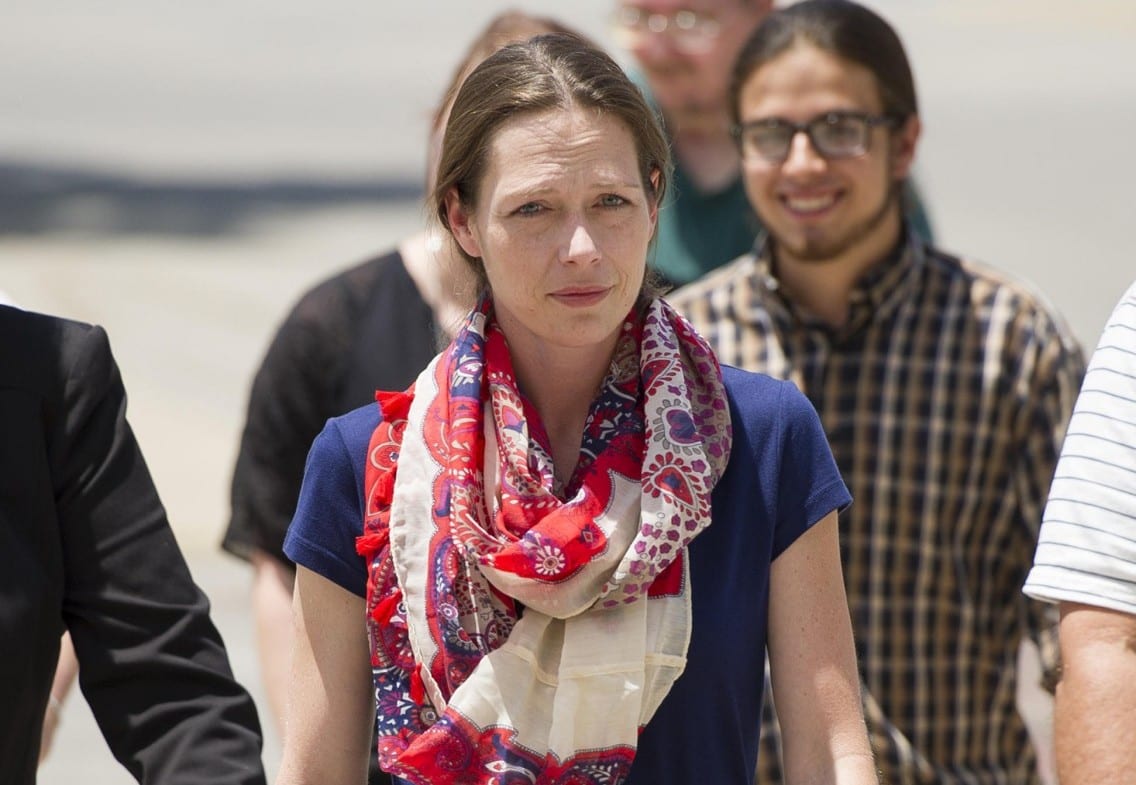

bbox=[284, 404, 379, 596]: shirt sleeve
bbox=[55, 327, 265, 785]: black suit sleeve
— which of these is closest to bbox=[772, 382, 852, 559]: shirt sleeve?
bbox=[284, 404, 379, 596]: shirt sleeve

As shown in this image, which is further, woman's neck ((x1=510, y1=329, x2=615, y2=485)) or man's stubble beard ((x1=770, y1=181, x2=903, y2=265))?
man's stubble beard ((x1=770, y1=181, x2=903, y2=265))

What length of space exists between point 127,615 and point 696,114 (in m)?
2.58

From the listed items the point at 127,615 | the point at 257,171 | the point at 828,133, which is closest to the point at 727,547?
the point at 127,615

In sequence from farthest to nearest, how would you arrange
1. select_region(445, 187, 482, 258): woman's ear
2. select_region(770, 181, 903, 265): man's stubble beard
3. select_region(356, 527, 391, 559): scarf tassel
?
select_region(770, 181, 903, 265): man's stubble beard
select_region(445, 187, 482, 258): woman's ear
select_region(356, 527, 391, 559): scarf tassel

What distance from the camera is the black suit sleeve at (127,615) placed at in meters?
2.54

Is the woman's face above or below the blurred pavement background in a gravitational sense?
above

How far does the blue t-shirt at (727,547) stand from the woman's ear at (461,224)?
28 centimetres

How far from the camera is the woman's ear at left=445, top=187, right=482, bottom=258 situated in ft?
8.86

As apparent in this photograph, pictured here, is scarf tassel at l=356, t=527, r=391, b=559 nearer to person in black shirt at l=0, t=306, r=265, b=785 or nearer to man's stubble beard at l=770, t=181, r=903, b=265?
person in black shirt at l=0, t=306, r=265, b=785

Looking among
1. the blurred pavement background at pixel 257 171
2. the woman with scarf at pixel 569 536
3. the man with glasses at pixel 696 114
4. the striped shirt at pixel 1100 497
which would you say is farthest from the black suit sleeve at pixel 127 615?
the man with glasses at pixel 696 114

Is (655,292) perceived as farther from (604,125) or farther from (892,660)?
(892,660)

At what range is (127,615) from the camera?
2549 mm

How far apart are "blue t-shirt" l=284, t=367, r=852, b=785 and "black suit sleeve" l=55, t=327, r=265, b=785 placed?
18 centimetres

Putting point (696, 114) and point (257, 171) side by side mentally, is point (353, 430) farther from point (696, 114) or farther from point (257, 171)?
point (257, 171)
